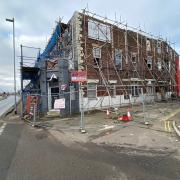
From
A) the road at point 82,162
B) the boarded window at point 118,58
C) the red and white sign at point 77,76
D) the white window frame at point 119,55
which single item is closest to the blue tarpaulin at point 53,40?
the white window frame at point 119,55

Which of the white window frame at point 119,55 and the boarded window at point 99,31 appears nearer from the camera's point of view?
the boarded window at point 99,31

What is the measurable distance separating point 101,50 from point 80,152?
49.4ft

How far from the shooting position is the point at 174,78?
32.2 meters

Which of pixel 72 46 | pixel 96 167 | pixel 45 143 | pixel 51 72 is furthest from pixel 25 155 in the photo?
pixel 72 46

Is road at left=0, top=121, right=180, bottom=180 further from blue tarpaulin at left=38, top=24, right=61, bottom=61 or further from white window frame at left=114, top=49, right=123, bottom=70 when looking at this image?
white window frame at left=114, top=49, right=123, bottom=70

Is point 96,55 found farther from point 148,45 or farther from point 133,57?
point 148,45

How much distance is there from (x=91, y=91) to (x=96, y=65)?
250cm

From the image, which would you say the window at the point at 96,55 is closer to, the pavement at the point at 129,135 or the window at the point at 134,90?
the window at the point at 134,90

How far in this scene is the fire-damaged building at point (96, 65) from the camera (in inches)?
715

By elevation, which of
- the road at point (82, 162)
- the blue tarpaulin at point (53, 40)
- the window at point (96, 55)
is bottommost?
the road at point (82, 162)

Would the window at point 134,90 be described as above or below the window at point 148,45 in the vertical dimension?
below

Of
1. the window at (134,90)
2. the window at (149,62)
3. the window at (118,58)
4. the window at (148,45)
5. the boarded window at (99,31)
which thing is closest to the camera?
the boarded window at (99,31)

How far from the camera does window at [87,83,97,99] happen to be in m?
19.5

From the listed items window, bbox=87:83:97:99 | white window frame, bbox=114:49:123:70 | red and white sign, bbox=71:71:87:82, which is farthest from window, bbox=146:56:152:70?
red and white sign, bbox=71:71:87:82
